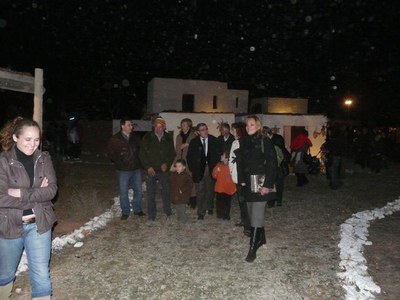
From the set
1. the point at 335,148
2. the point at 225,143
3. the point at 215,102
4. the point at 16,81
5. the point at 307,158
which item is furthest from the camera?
the point at 215,102

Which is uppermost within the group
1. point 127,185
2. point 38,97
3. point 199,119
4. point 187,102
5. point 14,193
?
point 187,102

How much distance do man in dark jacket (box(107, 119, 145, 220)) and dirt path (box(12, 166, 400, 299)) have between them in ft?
2.19

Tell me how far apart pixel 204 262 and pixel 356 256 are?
2.25 meters

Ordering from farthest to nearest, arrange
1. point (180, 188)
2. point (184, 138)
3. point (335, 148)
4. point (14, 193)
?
point (335, 148)
point (184, 138)
point (180, 188)
point (14, 193)

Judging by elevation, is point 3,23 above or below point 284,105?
above

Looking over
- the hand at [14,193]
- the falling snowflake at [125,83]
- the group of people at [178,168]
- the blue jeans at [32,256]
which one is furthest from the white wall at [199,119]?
the hand at [14,193]

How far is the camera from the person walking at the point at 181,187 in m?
7.12

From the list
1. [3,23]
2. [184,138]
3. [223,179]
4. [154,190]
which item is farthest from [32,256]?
[3,23]

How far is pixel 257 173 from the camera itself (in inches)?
212

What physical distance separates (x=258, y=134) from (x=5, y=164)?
10.9 feet

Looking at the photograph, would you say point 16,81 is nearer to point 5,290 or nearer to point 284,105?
point 5,290

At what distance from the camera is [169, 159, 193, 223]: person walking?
7.12 m

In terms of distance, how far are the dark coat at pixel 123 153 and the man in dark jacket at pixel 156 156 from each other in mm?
172

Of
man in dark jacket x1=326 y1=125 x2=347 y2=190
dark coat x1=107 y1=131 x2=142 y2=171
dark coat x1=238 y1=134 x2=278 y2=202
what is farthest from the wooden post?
man in dark jacket x1=326 y1=125 x2=347 y2=190
